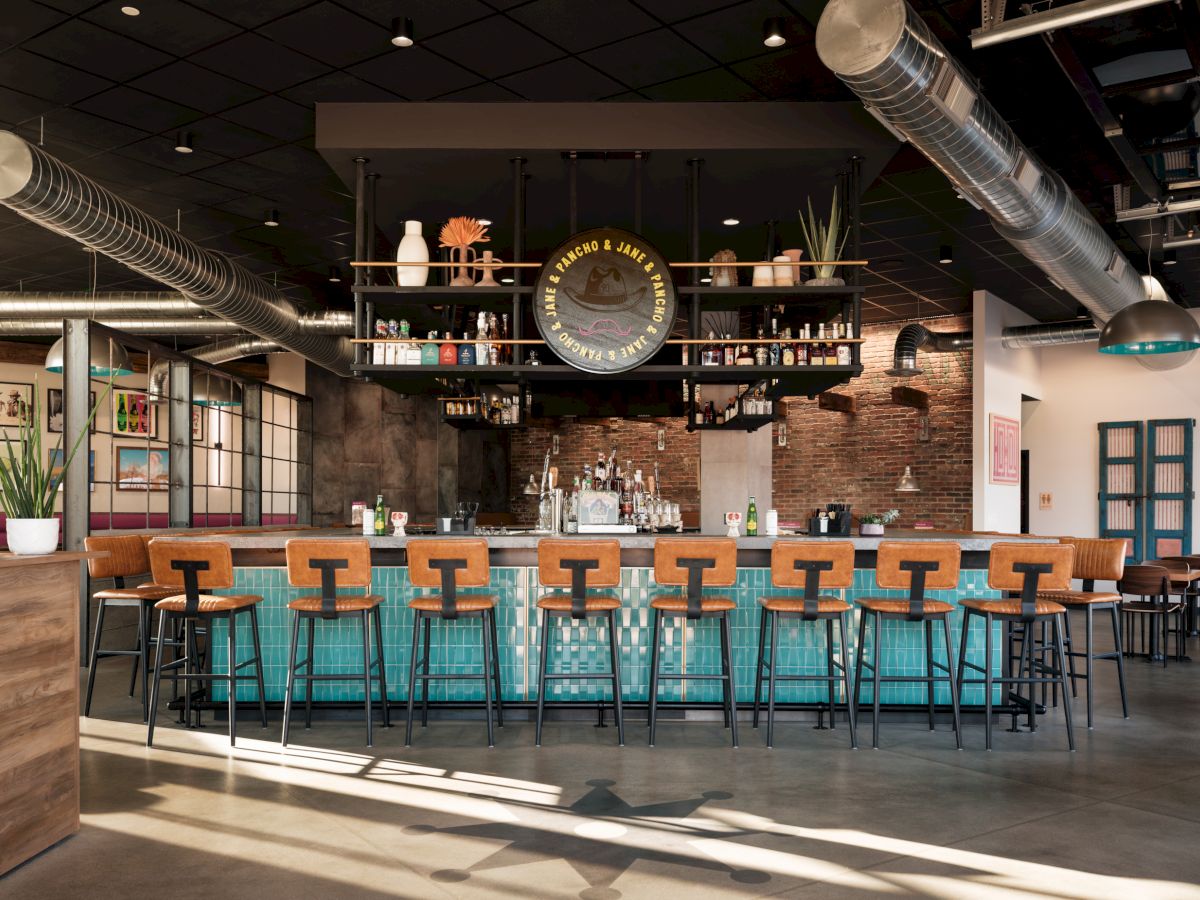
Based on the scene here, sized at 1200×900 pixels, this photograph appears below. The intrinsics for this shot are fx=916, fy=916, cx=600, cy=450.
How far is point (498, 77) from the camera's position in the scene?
5.23 meters

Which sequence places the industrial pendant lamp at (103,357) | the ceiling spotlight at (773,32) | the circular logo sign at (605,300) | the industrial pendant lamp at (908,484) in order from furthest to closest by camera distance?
the industrial pendant lamp at (908,484) → the industrial pendant lamp at (103,357) → the circular logo sign at (605,300) → the ceiling spotlight at (773,32)

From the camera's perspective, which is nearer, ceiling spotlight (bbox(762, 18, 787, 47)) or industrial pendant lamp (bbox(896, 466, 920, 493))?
ceiling spotlight (bbox(762, 18, 787, 47))

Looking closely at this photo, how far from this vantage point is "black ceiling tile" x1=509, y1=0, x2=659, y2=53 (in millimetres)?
4406

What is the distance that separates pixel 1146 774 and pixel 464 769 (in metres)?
3.24

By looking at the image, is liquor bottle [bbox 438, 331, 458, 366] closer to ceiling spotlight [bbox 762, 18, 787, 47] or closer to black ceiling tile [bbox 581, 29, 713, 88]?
black ceiling tile [bbox 581, 29, 713, 88]

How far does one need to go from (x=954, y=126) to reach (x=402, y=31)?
2.74m

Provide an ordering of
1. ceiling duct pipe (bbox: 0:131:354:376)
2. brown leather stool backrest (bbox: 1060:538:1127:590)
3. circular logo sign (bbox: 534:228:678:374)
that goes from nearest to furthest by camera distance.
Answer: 1. ceiling duct pipe (bbox: 0:131:354:376)
2. circular logo sign (bbox: 534:228:678:374)
3. brown leather stool backrest (bbox: 1060:538:1127:590)

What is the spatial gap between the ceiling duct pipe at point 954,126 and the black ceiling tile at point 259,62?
9.22 feet

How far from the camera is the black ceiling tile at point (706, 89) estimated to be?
17.1ft

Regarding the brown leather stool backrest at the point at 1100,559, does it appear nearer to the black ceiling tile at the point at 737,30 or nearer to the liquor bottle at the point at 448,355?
the black ceiling tile at the point at 737,30

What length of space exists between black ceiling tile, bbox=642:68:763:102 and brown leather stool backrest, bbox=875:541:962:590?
9.03 feet

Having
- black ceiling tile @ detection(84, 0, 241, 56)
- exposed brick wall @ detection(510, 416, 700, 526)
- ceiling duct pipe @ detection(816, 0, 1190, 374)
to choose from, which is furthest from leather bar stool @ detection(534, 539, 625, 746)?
exposed brick wall @ detection(510, 416, 700, 526)

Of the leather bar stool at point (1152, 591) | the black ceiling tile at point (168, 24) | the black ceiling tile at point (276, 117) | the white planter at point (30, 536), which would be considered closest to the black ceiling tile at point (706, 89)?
the black ceiling tile at point (276, 117)

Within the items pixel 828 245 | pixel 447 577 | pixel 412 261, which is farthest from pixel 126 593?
pixel 828 245
